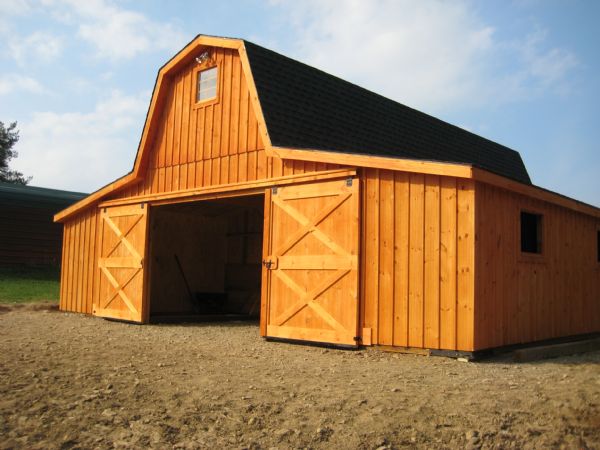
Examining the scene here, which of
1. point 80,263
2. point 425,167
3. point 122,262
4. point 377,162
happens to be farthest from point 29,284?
point 425,167

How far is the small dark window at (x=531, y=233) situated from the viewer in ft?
33.3

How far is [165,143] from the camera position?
12.7 m

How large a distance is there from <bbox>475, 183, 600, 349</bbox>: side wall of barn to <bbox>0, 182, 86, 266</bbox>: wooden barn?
63.0 ft

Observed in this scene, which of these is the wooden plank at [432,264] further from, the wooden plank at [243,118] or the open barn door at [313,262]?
the wooden plank at [243,118]

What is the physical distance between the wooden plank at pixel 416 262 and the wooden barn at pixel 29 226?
18430mm

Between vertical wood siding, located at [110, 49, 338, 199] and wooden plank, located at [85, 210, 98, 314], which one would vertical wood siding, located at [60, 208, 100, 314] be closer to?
wooden plank, located at [85, 210, 98, 314]

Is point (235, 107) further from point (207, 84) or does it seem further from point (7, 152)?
point (7, 152)

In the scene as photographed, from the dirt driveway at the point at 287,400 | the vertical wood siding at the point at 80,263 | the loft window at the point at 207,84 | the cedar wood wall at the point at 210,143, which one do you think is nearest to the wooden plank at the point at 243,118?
the cedar wood wall at the point at 210,143

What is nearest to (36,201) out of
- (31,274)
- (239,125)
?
(31,274)

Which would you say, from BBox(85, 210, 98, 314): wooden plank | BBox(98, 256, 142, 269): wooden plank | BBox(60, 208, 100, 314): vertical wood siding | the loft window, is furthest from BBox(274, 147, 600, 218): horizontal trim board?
BBox(60, 208, 100, 314): vertical wood siding

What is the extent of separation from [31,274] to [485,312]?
1847 centimetres

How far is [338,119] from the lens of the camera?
12602 millimetres

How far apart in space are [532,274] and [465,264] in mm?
2109

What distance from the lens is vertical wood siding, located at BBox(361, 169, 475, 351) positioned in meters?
8.10
